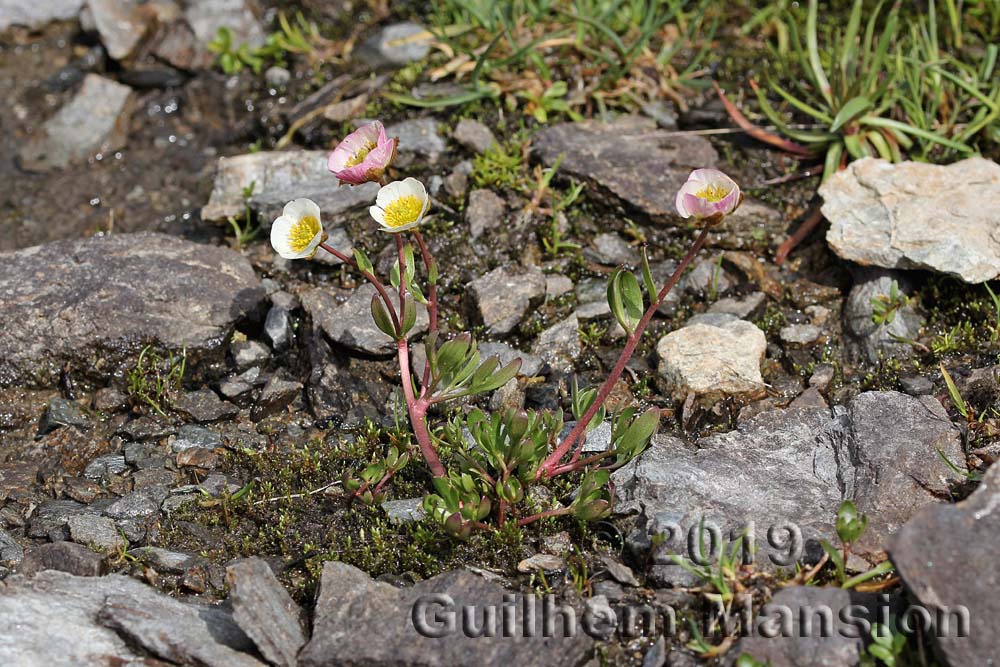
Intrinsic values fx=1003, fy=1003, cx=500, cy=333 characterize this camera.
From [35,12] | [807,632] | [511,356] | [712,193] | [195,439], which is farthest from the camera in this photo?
[35,12]

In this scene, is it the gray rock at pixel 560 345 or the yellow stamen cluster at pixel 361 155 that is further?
the gray rock at pixel 560 345

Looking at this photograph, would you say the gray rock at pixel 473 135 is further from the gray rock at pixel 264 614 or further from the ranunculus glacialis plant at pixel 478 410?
the gray rock at pixel 264 614

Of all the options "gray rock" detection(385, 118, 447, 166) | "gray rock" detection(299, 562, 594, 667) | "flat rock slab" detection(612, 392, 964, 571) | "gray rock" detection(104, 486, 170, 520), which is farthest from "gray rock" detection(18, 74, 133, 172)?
"flat rock slab" detection(612, 392, 964, 571)

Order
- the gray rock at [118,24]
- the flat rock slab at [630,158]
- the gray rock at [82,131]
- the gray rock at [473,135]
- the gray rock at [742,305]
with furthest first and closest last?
the gray rock at [118,24]
the gray rock at [82,131]
the gray rock at [473,135]
the flat rock slab at [630,158]
the gray rock at [742,305]

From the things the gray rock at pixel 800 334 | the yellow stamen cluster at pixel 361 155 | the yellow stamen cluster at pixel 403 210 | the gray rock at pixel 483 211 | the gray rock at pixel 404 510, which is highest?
the yellow stamen cluster at pixel 361 155

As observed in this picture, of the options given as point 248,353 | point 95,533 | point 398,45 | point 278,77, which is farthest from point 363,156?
point 278,77

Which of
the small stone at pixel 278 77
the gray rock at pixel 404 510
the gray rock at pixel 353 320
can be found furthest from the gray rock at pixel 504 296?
the small stone at pixel 278 77

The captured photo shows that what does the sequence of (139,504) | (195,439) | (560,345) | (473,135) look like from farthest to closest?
(473,135) < (560,345) < (195,439) < (139,504)

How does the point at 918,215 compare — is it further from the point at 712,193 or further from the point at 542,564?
the point at 542,564
